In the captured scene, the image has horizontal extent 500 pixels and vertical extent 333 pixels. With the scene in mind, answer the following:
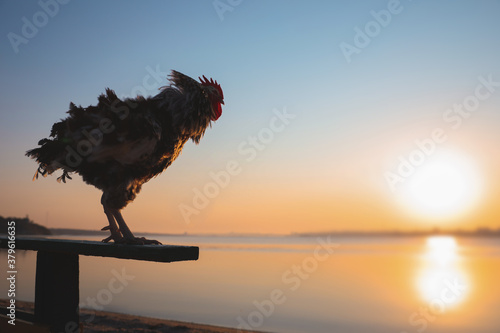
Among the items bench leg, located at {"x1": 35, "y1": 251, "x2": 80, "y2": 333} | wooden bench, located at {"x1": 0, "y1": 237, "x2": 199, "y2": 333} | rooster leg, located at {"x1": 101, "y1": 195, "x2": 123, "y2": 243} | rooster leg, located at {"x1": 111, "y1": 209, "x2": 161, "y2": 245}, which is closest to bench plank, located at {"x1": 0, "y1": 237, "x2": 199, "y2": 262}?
wooden bench, located at {"x1": 0, "y1": 237, "x2": 199, "y2": 333}

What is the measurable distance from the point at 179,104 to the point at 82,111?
80cm

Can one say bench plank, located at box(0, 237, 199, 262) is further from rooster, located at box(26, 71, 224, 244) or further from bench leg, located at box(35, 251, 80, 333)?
rooster, located at box(26, 71, 224, 244)

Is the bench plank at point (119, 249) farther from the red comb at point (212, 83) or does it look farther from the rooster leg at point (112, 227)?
the red comb at point (212, 83)

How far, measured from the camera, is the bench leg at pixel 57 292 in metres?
2.79

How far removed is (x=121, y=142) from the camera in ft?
10.2

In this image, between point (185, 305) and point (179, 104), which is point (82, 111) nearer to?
point (179, 104)

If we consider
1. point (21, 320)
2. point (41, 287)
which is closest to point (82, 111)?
point (41, 287)

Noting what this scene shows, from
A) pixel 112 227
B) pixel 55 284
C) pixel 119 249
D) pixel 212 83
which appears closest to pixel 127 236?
pixel 112 227

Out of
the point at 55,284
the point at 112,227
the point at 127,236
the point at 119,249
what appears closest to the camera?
the point at 119,249

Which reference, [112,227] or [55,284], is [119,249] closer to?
[55,284]

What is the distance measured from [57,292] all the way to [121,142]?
1183mm

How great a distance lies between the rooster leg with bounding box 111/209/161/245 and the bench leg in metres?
0.38

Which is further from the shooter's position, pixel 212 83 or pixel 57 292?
pixel 212 83

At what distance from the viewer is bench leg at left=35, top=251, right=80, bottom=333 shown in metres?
2.79
